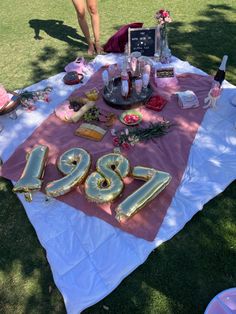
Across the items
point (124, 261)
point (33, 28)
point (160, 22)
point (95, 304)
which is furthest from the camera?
point (33, 28)

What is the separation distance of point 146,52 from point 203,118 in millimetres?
1968

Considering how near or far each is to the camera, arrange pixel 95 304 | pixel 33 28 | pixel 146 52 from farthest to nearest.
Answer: pixel 33 28
pixel 146 52
pixel 95 304

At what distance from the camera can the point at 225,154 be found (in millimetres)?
4195

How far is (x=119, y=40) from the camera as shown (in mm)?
6027

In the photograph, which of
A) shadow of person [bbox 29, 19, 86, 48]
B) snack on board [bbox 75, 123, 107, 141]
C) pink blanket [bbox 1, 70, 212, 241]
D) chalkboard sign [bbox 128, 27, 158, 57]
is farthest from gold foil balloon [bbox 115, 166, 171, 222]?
shadow of person [bbox 29, 19, 86, 48]

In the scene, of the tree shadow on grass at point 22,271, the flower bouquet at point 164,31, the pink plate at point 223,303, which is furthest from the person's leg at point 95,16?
the pink plate at point 223,303

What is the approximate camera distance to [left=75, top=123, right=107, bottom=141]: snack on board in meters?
4.51

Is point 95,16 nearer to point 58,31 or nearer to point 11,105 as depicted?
point 58,31

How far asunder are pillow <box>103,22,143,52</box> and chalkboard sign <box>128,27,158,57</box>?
31 centimetres

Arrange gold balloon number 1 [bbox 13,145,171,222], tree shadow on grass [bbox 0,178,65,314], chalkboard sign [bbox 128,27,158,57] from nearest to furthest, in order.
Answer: tree shadow on grass [bbox 0,178,65,314], gold balloon number 1 [bbox 13,145,171,222], chalkboard sign [bbox 128,27,158,57]

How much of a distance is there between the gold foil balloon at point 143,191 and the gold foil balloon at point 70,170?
2.13ft

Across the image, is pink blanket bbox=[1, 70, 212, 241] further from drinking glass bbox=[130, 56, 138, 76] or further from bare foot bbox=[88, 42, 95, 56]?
bare foot bbox=[88, 42, 95, 56]

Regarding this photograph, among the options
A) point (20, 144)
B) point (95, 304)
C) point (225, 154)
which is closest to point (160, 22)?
point (225, 154)

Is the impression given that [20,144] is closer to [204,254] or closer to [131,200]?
[131,200]
